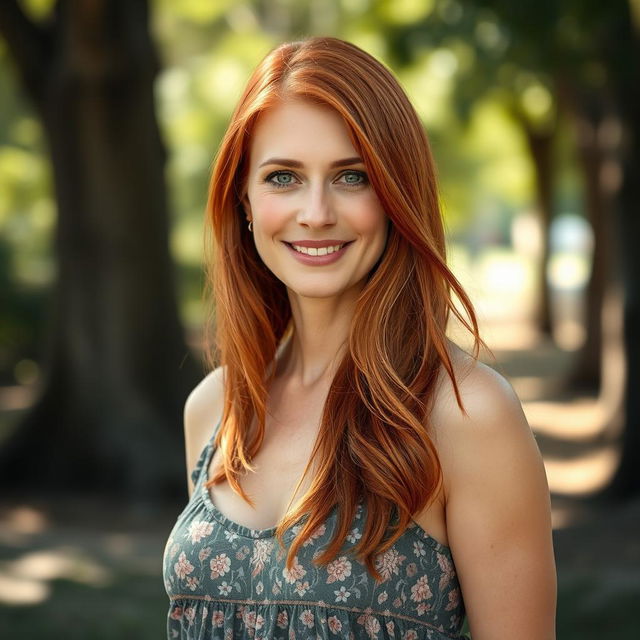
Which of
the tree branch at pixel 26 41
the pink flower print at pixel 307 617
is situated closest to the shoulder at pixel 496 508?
the pink flower print at pixel 307 617

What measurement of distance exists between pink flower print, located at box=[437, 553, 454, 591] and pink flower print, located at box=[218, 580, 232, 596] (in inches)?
18.5

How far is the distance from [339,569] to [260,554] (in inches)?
7.7

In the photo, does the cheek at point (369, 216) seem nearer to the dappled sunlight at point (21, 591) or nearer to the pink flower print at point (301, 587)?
the pink flower print at point (301, 587)

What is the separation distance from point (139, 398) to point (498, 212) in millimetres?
69949

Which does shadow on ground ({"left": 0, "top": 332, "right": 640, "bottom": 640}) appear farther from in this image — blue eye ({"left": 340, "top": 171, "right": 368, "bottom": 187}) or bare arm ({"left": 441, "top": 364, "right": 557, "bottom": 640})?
blue eye ({"left": 340, "top": 171, "right": 368, "bottom": 187})

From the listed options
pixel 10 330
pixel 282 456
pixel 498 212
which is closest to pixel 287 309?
pixel 282 456

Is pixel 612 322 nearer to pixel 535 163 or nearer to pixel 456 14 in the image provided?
pixel 456 14

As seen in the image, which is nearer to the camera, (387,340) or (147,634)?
(387,340)

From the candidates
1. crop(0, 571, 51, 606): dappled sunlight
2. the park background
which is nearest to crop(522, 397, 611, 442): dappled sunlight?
the park background

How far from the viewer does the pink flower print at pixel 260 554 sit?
2467mm

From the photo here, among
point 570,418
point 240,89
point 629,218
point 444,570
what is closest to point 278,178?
point 444,570

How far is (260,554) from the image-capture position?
8.13 feet

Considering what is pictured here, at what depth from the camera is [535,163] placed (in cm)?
2189

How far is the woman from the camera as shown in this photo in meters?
2.35
